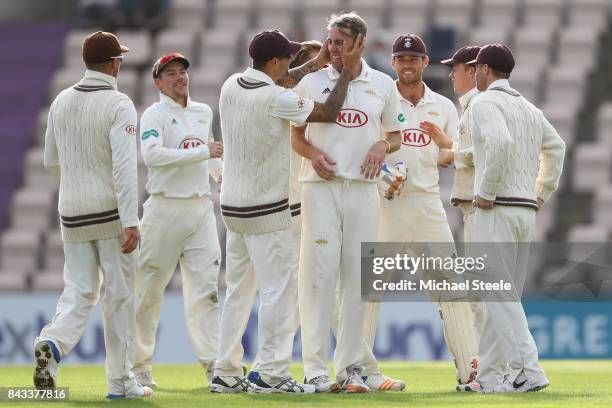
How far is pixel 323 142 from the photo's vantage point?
360 inches

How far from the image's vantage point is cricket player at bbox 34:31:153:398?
28.4 ft

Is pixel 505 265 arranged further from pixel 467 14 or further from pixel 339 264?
pixel 467 14

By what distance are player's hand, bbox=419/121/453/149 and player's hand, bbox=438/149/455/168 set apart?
0.05 meters

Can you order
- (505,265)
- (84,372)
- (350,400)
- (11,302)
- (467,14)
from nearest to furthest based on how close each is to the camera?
(350,400), (505,265), (84,372), (11,302), (467,14)

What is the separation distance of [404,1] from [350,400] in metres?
12.7

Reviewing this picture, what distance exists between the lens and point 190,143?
401 inches

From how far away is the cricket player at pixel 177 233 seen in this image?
10.2 m

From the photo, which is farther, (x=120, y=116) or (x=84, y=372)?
(x=84, y=372)

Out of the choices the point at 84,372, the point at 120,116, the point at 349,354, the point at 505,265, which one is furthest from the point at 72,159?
the point at 84,372

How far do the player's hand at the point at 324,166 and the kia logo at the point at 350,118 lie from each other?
0.26 metres

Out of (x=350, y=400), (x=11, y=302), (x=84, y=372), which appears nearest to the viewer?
(x=350, y=400)

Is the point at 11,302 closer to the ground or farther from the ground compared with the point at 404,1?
closer to the ground

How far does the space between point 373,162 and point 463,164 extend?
0.90m

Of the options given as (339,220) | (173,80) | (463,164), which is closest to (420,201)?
(463,164)
